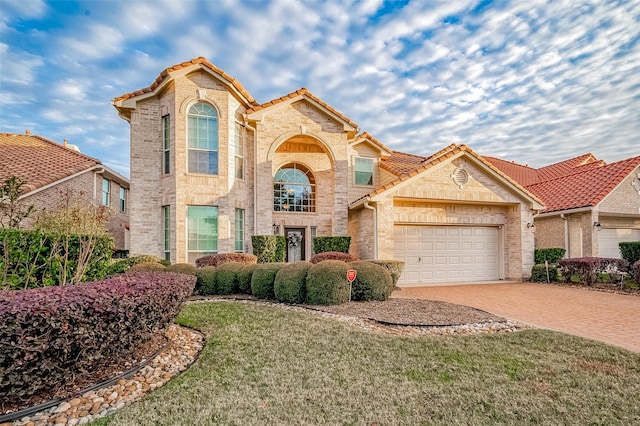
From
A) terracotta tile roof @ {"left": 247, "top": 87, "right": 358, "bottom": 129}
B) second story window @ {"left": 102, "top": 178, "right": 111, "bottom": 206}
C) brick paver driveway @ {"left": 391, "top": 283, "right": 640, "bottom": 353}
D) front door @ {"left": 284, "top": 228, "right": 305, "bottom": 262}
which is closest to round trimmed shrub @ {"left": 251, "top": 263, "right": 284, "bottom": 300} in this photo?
brick paver driveway @ {"left": 391, "top": 283, "right": 640, "bottom": 353}

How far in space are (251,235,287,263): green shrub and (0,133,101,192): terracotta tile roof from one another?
26.1ft

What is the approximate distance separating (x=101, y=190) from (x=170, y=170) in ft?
20.9

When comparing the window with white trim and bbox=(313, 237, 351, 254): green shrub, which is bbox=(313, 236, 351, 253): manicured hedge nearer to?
bbox=(313, 237, 351, 254): green shrub

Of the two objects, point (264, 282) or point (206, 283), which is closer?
point (264, 282)

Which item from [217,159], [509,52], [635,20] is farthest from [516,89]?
[217,159]

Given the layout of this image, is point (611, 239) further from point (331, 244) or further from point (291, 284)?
point (291, 284)

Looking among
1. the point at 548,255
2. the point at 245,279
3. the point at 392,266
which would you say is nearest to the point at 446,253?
the point at 392,266

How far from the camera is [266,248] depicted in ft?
43.1

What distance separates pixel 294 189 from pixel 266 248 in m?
3.82

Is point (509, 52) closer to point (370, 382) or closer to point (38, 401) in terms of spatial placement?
point (370, 382)

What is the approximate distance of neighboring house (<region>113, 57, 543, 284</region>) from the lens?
506 inches

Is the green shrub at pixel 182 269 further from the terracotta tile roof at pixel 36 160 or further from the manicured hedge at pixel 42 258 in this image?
the terracotta tile roof at pixel 36 160

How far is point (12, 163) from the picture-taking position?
13156 mm

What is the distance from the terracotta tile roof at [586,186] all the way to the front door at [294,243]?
12.8 meters
